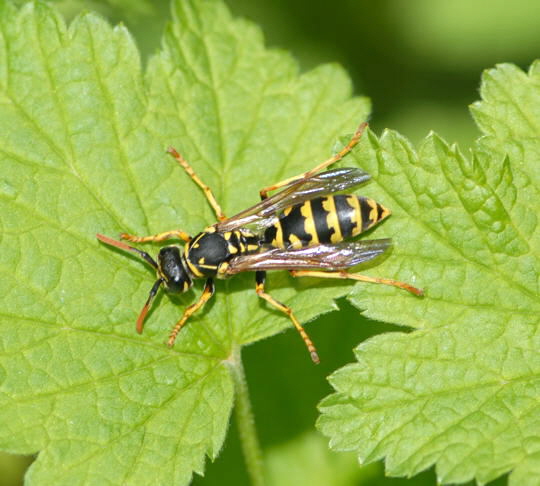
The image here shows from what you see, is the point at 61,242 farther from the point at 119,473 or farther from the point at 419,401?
the point at 419,401

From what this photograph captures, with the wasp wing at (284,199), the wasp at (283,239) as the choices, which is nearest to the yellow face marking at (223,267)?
the wasp at (283,239)

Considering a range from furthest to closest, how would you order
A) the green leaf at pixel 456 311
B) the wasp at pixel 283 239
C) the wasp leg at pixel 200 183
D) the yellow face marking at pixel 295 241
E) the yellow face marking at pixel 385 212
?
the yellow face marking at pixel 295 241, the wasp leg at pixel 200 183, the wasp at pixel 283 239, the yellow face marking at pixel 385 212, the green leaf at pixel 456 311

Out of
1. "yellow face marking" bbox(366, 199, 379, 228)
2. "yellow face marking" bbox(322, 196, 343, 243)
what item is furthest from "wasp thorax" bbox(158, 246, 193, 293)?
"yellow face marking" bbox(366, 199, 379, 228)

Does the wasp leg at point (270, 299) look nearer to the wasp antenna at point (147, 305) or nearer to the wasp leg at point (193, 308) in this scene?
the wasp leg at point (193, 308)

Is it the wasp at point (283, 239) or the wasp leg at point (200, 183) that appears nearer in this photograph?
the wasp at point (283, 239)

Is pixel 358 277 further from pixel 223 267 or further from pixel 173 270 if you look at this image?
pixel 173 270

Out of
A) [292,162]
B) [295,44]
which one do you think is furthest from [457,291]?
[295,44]
